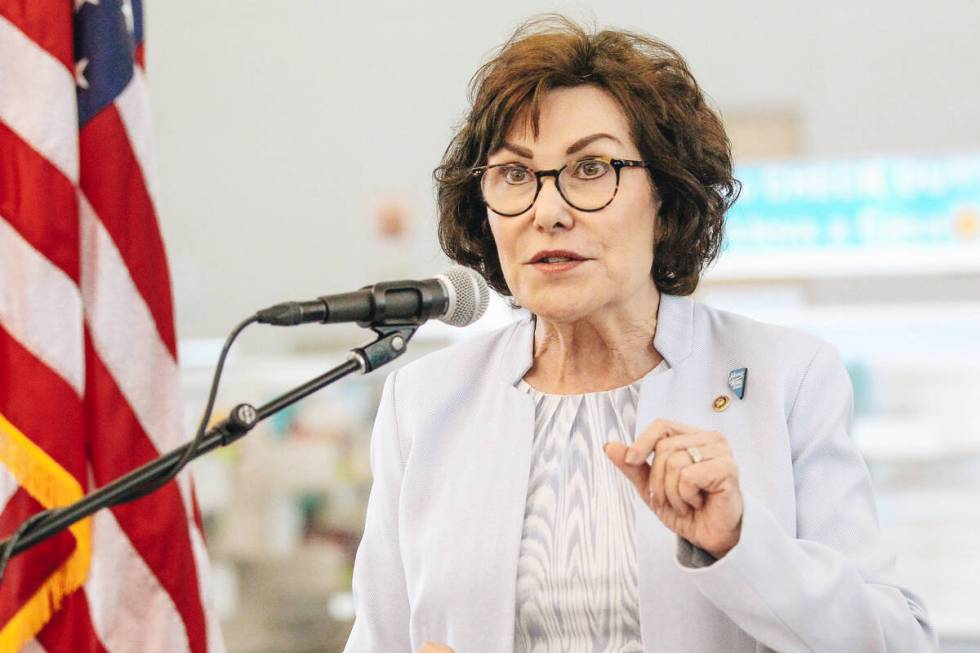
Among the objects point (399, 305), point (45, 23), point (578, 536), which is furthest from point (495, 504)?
point (45, 23)

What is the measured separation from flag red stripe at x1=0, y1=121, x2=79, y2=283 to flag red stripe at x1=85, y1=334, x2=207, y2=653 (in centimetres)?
17

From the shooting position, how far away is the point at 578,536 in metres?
1.52

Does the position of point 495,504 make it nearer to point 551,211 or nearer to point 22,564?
point 551,211

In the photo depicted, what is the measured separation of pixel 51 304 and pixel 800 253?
3347 millimetres

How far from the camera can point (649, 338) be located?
5.41 ft

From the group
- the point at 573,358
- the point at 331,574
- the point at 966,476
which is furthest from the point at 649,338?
the point at 966,476

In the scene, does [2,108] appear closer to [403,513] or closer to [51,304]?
[51,304]

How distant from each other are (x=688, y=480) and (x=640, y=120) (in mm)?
572

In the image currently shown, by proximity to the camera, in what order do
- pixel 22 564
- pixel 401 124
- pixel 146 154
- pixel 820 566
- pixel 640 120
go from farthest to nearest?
pixel 401 124 < pixel 146 154 < pixel 22 564 < pixel 640 120 < pixel 820 566

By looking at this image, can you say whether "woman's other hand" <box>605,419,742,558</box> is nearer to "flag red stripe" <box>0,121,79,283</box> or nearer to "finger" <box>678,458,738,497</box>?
"finger" <box>678,458,738,497</box>

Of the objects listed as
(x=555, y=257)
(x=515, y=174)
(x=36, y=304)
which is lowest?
A: (x=36, y=304)

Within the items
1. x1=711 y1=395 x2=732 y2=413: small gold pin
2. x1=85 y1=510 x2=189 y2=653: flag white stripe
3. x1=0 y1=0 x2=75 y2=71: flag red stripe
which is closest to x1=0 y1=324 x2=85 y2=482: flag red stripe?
x1=85 y1=510 x2=189 y2=653: flag white stripe

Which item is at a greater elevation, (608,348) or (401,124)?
(401,124)

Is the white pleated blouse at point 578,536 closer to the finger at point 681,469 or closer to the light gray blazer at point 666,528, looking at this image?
the light gray blazer at point 666,528
